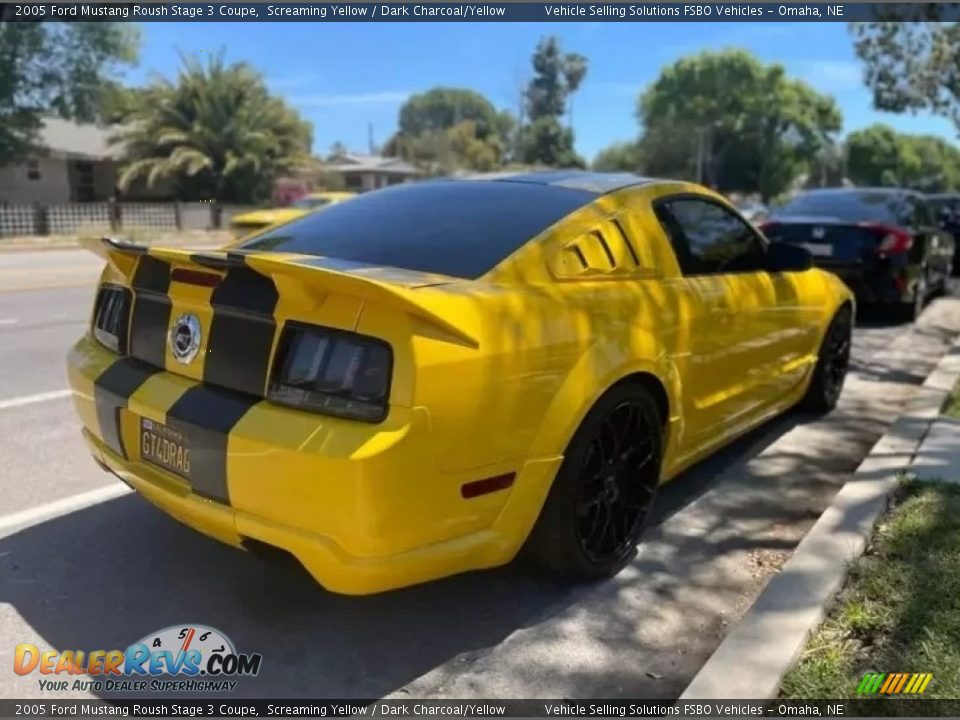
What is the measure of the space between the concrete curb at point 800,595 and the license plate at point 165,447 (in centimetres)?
178

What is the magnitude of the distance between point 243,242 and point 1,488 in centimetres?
174

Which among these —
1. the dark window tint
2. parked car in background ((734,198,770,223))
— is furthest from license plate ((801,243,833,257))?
the dark window tint

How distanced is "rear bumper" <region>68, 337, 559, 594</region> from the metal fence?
26976mm

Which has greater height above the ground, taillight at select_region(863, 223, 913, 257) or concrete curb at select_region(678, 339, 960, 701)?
taillight at select_region(863, 223, 913, 257)

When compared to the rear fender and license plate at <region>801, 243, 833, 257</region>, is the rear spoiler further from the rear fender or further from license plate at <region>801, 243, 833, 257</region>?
license plate at <region>801, 243, 833, 257</region>

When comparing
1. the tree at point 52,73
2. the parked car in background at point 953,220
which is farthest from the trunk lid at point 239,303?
the tree at point 52,73

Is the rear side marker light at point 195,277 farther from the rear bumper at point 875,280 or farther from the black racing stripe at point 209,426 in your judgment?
the rear bumper at point 875,280

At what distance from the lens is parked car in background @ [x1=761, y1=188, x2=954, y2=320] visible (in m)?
9.42

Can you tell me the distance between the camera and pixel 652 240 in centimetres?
387

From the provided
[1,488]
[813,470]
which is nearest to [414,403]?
[1,488]

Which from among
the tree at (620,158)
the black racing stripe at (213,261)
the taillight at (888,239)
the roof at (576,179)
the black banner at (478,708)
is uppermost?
the tree at (620,158)

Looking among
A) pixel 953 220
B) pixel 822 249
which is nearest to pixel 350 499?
pixel 822 249

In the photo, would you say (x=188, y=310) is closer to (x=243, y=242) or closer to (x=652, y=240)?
(x=243, y=242)

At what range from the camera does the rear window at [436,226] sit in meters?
3.38
